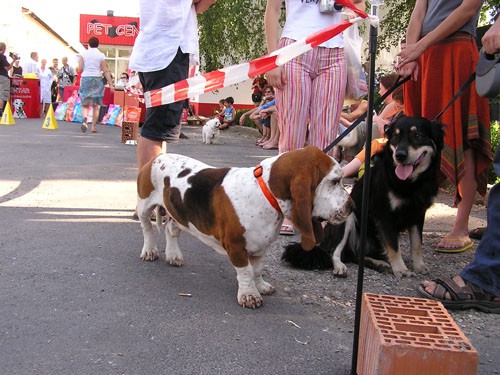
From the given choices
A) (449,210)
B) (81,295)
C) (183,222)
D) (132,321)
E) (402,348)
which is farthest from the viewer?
(449,210)

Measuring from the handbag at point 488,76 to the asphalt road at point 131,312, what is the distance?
125 cm

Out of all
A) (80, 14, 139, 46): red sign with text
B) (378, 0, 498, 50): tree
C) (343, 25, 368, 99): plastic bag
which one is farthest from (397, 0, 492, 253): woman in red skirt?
(80, 14, 139, 46): red sign with text

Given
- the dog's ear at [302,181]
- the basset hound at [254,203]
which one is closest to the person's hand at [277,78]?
the basset hound at [254,203]

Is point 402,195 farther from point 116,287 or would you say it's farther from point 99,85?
point 99,85

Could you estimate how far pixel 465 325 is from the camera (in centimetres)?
266

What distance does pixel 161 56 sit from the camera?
3961 mm

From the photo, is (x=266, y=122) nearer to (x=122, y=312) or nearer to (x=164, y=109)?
(x=164, y=109)

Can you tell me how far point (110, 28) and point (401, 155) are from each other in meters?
33.9

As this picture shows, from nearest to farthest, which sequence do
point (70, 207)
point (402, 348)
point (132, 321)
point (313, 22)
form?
point (402, 348) → point (132, 321) → point (313, 22) → point (70, 207)

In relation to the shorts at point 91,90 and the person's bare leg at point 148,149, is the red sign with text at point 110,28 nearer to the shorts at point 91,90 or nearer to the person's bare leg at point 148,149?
the shorts at point 91,90

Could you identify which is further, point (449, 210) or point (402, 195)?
point (449, 210)

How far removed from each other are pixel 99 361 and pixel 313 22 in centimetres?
275

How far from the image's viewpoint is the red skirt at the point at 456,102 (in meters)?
3.59

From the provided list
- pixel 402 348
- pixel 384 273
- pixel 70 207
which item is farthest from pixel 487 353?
pixel 70 207
